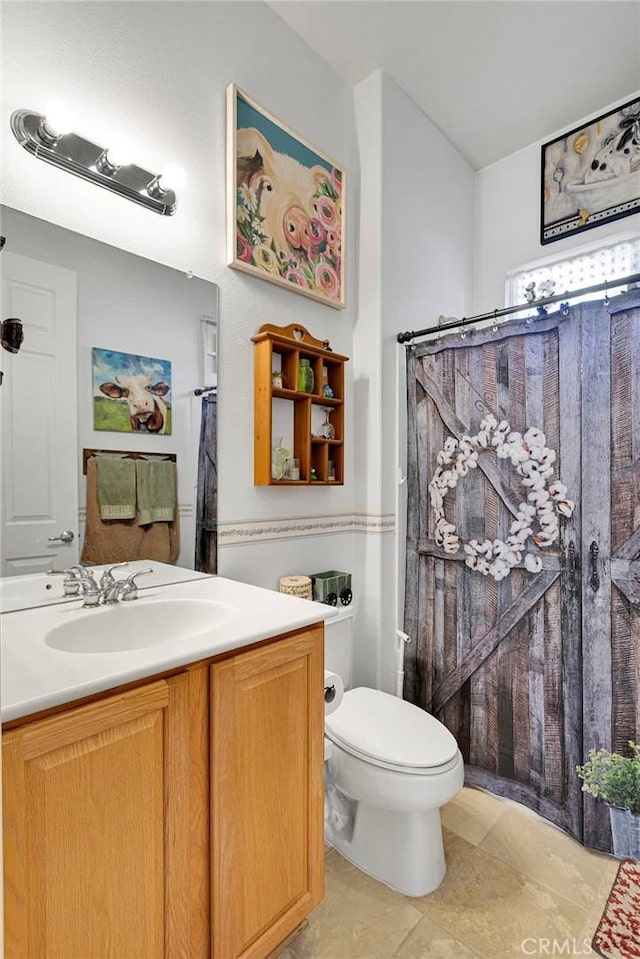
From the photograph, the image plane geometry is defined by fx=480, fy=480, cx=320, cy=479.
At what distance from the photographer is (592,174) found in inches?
90.0

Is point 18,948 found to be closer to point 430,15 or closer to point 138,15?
point 138,15

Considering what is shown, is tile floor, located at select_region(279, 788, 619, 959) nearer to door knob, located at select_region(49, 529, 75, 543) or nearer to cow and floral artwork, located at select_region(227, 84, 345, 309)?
door knob, located at select_region(49, 529, 75, 543)

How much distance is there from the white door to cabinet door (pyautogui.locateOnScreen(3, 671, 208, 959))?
22.1 inches

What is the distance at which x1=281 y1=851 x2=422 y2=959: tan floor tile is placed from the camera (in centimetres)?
126

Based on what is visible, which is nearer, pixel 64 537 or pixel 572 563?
pixel 64 537

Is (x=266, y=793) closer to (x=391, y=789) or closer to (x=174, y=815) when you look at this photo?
(x=174, y=815)

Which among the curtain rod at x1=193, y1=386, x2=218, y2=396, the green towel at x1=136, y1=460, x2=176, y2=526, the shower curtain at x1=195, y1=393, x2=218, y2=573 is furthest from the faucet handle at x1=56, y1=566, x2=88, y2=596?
the curtain rod at x1=193, y1=386, x2=218, y2=396

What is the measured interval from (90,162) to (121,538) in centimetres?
103

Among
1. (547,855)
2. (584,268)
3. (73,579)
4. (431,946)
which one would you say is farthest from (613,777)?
(584,268)

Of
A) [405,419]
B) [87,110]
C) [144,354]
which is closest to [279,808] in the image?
[144,354]

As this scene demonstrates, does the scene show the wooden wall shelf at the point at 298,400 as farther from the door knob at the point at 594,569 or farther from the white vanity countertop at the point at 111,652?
the door knob at the point at 594,569

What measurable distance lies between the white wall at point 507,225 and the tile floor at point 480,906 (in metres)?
2.33

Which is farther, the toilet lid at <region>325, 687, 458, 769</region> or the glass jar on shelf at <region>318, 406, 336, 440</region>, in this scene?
the glass jar on shelf at <region>318, 406, 336, 440</region>

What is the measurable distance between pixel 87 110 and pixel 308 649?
1.56m
